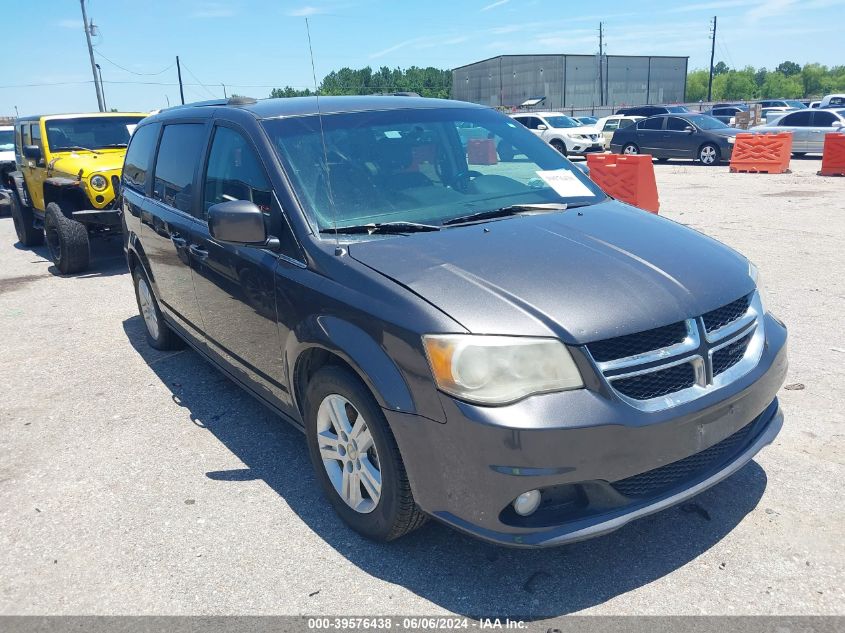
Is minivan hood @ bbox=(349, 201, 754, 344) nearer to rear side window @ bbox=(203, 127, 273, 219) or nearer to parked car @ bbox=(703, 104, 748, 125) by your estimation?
rear side window @ bbox=(203, 127, 273, 219)

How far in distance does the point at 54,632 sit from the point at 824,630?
278cm

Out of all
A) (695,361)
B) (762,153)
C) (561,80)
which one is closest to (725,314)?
(695,361)

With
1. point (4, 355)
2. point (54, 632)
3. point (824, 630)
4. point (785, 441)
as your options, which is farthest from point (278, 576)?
point (4, 355)

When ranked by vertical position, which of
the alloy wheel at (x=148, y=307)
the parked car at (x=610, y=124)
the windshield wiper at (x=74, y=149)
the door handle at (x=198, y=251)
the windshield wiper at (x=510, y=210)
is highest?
the windshield wiper at (x=74, y=149)

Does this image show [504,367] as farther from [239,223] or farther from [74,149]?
[74,149]

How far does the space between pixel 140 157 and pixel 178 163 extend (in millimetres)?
1190

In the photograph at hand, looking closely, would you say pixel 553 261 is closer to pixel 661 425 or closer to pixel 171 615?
pixel 661 425

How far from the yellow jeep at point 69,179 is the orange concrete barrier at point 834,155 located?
15.1 m

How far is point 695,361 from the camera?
2572mm

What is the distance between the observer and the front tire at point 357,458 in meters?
2.69

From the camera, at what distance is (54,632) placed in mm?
2617

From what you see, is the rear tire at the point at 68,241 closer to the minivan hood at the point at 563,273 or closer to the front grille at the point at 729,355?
the minivan hood at the point at 563,273

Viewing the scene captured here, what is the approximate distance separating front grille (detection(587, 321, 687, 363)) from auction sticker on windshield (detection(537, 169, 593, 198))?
1.39 meters

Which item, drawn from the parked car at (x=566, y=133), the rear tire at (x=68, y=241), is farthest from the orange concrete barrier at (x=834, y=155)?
the rear tire at (x=68, y=241)
